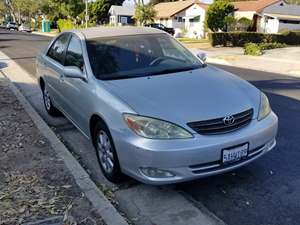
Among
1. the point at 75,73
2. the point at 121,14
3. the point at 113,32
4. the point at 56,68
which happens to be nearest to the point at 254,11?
the point at 121,14

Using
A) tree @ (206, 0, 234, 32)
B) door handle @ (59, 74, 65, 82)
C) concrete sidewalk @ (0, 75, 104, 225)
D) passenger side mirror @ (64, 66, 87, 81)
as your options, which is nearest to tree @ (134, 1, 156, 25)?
tree @ (206, 0, 234, 32)

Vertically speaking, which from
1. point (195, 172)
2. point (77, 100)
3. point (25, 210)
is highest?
point (77, 100)

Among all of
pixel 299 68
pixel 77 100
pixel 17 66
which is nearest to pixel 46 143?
pixel 77 100

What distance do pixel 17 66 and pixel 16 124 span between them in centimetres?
889

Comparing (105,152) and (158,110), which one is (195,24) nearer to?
(105,152)

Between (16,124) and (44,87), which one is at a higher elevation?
(44,87)

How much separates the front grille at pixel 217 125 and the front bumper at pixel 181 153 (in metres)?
0.04

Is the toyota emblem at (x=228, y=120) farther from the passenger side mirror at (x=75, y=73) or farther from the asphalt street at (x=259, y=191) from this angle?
the passenger side mirror at (x=75, y=73)

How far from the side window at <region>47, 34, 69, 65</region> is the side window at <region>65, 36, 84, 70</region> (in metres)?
0.28

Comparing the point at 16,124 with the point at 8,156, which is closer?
the point at 8,156

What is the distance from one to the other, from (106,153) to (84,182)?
0.39 meters

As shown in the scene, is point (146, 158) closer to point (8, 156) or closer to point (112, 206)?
point (112, 206)

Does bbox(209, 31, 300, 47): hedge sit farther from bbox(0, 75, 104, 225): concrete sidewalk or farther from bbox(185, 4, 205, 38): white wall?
bbox(0, 75, 104, 225): concrete sidewalk

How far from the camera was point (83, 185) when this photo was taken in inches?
166
